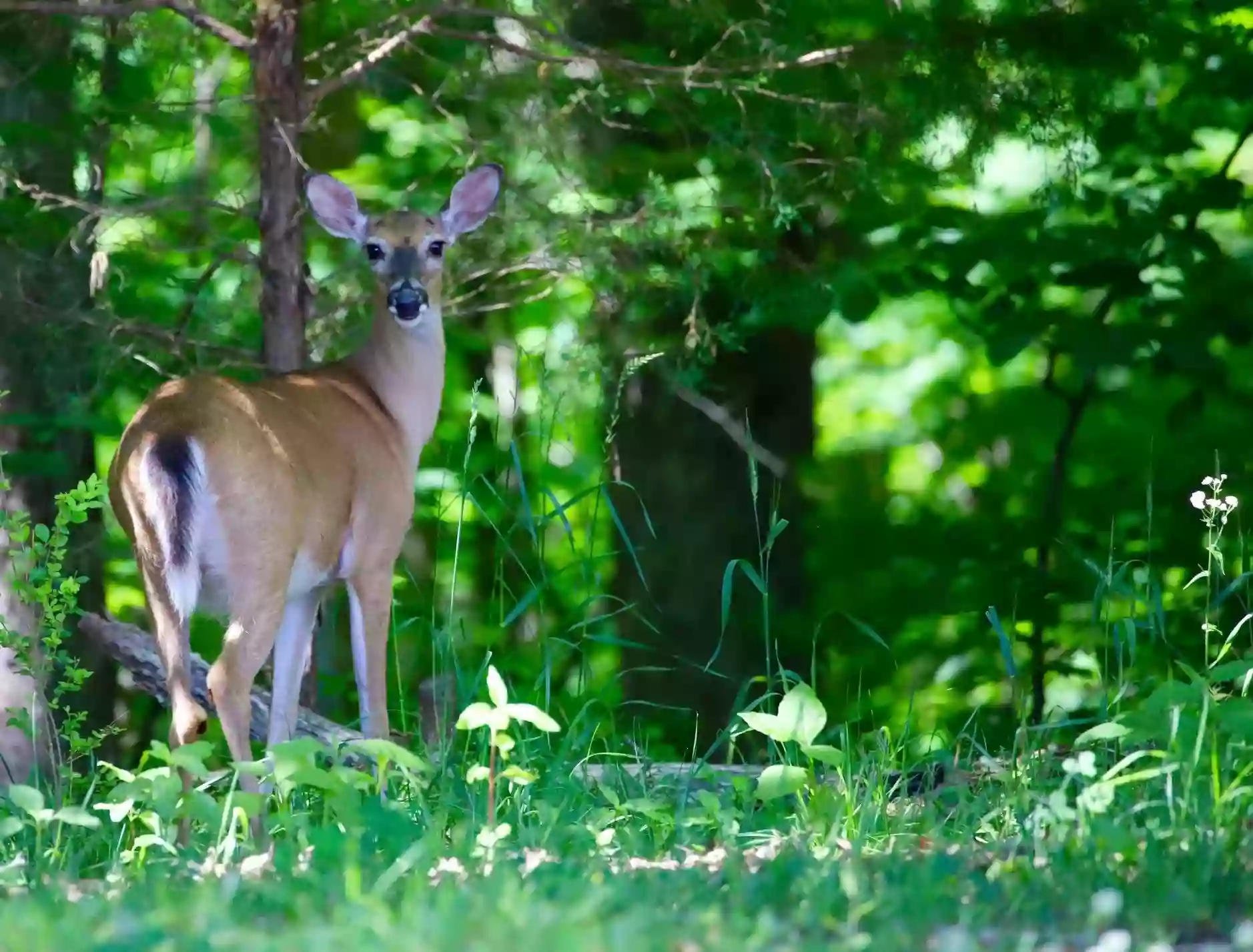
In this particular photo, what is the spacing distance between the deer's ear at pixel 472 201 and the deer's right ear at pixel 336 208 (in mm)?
314

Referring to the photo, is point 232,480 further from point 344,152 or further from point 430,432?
point 344,152

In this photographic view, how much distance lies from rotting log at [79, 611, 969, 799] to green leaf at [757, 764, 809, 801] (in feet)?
1.27

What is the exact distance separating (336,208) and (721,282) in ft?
5.25

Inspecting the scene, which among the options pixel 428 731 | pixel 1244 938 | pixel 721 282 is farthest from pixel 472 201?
pixel 1244 938

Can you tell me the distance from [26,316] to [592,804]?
11.4ft

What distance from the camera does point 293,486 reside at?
5.72 meters

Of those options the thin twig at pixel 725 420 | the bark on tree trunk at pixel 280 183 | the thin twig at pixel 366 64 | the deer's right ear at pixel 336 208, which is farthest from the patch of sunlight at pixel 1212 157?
the bark on tree trunk at pixel 280 183

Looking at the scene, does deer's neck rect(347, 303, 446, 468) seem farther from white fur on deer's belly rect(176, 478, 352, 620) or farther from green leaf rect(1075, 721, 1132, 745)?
green leaf rect(1075, 721, 1132, 745)

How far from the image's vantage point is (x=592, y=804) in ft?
15.7

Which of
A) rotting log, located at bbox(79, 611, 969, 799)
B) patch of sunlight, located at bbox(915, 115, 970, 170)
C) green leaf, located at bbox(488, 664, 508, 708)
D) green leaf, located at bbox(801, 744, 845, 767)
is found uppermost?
patch of sunlight, located at bbox(915, 115, 970, 170)

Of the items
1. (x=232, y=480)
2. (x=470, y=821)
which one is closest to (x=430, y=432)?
(x=232, y=480)

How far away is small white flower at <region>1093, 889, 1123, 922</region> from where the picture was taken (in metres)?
2.79

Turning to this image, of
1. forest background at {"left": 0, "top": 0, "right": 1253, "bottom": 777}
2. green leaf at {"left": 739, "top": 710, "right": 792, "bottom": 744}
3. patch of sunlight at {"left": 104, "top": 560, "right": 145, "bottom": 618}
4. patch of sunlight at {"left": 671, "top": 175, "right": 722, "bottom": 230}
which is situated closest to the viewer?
green leaf at {"left": 739, "top": 710, "right": 792, "bottom": 744}

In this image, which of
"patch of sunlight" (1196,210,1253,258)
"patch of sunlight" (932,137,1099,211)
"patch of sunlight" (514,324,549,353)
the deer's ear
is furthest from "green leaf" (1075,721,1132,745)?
"patch of sunlight" (514,324,549,353)
